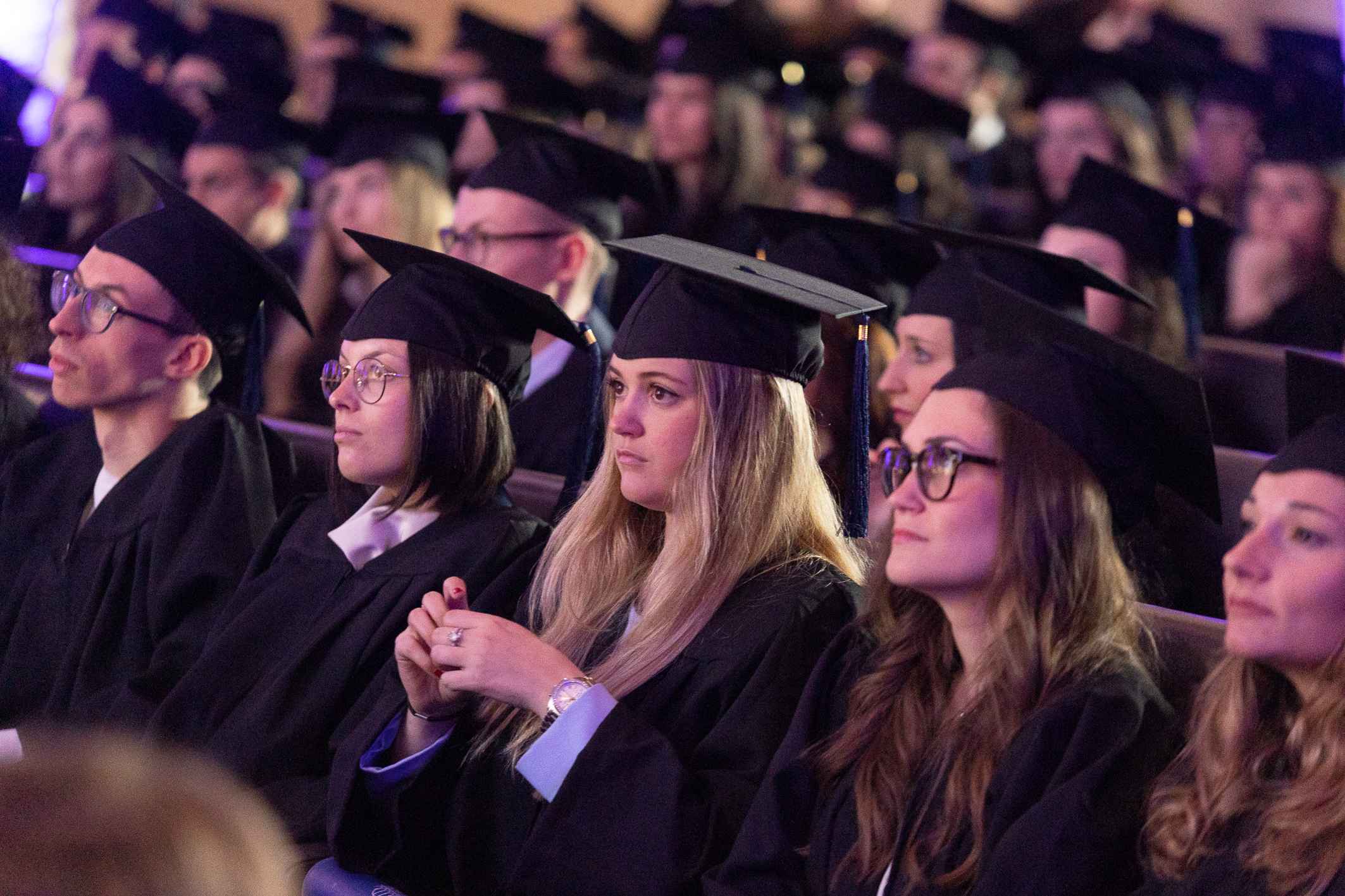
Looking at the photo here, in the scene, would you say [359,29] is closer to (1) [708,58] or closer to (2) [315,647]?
(1) [708,58]

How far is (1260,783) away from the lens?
1.87 metres

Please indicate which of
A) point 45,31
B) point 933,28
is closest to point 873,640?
point 933,28

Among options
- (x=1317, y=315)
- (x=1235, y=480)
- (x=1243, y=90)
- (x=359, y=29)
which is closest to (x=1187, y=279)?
(x=1317, y=315)

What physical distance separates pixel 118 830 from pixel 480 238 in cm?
377

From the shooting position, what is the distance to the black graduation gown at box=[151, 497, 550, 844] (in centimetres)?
285

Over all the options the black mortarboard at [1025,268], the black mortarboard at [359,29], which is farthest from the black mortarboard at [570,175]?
the black mortarboard at [359,29]

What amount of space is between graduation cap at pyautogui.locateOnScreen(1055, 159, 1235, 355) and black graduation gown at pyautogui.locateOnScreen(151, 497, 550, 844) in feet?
8.10

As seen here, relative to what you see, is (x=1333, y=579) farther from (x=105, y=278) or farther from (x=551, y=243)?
(x=551, y=243)

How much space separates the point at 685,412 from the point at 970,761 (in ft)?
2.61

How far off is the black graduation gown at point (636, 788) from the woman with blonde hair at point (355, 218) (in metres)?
3.40

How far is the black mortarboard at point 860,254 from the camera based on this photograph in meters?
4.10

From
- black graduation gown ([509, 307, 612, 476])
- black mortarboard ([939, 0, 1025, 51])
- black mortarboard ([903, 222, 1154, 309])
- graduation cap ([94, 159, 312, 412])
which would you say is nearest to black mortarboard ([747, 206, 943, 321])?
black mortarboard ([903, 222, 1154, 309])

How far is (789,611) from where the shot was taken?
2463 mm

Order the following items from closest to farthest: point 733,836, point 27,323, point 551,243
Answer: point 733,836 < point 27,323 < point 551,243
